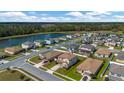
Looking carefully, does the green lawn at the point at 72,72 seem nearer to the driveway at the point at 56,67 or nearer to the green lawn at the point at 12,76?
the driveway at the point at 56,67

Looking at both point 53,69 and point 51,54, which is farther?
point 51,54

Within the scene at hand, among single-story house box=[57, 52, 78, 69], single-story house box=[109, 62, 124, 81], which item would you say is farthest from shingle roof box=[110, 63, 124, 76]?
single-story house box=[57, 52, 78, 69]

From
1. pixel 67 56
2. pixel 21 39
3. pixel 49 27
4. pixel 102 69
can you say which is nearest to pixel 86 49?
pixel 67 56

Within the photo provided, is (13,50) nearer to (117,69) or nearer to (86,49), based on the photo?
(86,49)

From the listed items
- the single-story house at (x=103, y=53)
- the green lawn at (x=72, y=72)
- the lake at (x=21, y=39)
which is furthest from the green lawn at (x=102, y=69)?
the lake at (x=21, y=39)

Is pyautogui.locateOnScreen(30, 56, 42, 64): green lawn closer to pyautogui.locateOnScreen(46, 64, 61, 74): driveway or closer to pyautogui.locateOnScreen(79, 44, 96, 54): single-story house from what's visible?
pyautogui.locateOnScreen(46, 64, 61, 74): driveway

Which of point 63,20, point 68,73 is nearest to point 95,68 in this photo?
point 68,73
